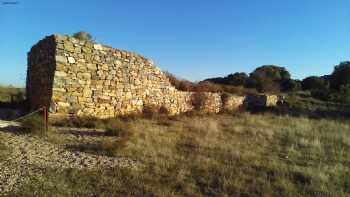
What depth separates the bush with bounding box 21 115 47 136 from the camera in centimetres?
696

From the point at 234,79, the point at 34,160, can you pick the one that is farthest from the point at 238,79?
the point at 34,160

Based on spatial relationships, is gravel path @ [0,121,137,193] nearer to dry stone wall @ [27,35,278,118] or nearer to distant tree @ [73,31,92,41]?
dry stone wall @ [27,35,278,118]

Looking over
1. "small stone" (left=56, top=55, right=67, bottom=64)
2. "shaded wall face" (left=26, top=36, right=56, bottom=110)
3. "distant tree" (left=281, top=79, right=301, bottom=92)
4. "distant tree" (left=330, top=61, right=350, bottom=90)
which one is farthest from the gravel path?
"distant tree" (left=281, top=79, right=301, bottom=92)

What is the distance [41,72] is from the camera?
9.53 m

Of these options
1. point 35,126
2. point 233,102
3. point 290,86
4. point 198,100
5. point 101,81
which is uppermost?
point 290,86

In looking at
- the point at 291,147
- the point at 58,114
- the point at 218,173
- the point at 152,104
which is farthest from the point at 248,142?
the point at 58,114

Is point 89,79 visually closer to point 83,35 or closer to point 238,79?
point 83,35

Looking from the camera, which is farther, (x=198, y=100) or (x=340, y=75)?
(x=340, y=75)

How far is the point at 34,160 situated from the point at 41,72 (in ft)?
17.9

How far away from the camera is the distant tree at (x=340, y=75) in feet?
→ 101

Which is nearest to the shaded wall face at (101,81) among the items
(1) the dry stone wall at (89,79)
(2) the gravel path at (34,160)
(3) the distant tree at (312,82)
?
(1) the dry stone wall at (89,79)

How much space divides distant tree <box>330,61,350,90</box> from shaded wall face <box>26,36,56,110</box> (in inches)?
1237

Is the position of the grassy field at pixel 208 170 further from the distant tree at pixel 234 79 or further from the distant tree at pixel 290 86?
the distant tree at pixel 290 86

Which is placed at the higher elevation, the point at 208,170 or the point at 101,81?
the point at 101,81
